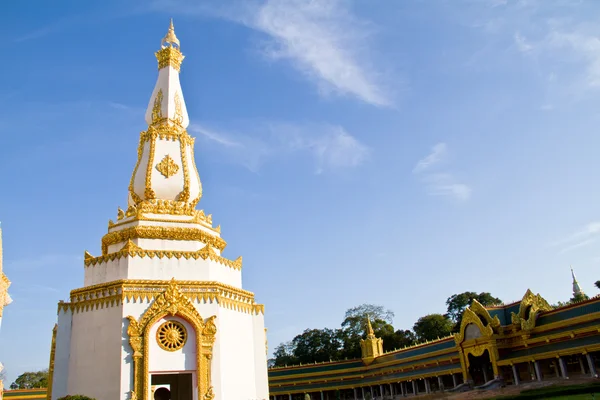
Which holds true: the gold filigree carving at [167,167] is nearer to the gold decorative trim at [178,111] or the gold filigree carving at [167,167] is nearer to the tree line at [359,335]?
the gold decorative trim at [178,111]

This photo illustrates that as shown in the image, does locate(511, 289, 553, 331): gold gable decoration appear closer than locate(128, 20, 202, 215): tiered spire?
No

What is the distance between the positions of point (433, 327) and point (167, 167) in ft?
117

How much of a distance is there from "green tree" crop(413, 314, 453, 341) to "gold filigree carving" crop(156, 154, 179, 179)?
115ft

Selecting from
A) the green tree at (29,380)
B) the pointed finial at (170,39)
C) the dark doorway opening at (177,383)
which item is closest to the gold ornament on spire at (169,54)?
the pointed finial at (170,39)

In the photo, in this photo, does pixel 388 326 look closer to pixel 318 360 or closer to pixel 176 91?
pixel 318 360

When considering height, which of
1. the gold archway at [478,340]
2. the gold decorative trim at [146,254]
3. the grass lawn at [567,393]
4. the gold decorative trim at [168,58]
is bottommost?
the grass lawn at [567,393]

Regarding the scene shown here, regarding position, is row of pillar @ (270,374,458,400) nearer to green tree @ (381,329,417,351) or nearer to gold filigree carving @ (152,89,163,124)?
green tree @ (381,329,417,351)

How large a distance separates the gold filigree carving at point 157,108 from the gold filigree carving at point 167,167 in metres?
2.86

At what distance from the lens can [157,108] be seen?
1138 inches

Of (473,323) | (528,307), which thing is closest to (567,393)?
(528,307)

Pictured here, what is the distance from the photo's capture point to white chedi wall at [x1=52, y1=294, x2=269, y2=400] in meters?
21.2

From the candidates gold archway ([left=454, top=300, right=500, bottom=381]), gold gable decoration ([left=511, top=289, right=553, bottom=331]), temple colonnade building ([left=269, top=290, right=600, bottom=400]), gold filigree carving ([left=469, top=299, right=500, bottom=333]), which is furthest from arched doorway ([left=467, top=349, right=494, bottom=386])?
gold gable decoration ([left=511, top=289, right=553, bottom=331])

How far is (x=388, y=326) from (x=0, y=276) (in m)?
48.4

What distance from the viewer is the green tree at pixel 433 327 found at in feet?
170
